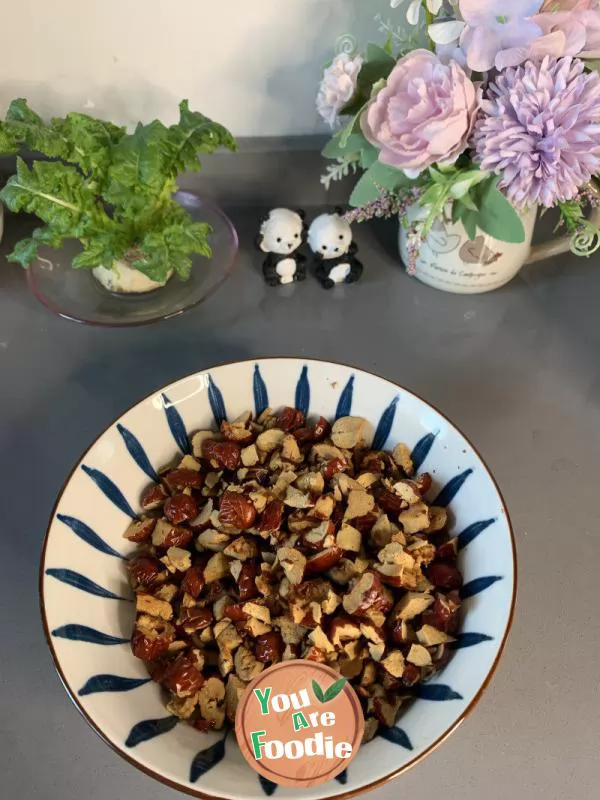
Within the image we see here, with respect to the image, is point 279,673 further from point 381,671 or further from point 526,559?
point 526,559

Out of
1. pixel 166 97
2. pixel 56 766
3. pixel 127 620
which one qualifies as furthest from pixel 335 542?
pixel 166 97

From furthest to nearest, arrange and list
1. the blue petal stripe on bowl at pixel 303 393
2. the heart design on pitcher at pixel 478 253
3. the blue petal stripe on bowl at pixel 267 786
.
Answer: the heart design on pitcher at pixel 478 253 → the blue petal stripe on bowl at pixel 303 393 → the blue petal stripe on bowl at pixel 267 786

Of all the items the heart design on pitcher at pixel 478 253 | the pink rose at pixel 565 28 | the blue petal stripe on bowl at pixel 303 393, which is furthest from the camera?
the heart design on pitcher at pixel 478 253

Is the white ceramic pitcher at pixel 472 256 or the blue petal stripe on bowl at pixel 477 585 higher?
the white ceramic pitcher at pixel 472 256

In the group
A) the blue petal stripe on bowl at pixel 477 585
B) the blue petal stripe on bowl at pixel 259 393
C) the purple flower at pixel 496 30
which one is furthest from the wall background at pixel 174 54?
the blue petal stripe on bowl at pixel 477 585

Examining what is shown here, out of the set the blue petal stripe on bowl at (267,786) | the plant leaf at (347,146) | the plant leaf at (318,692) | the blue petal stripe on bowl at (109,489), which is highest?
the plant leaf at (347,146)

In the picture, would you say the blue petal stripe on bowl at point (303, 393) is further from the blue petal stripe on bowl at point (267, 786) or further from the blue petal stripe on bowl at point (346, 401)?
the blue petal stripe on bowl at point (267, 786)

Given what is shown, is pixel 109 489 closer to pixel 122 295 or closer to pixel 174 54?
pixel 122 295
